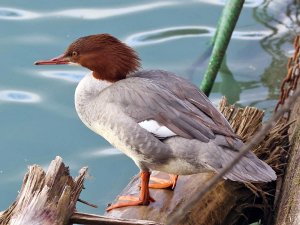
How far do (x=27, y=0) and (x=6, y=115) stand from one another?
4.81 feet

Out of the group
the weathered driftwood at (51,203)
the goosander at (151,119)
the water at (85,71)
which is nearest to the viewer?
the weathered driftwood at (51,203)

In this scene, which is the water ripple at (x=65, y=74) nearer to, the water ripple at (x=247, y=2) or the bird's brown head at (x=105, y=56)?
the water ripple at (x=247, y=2)

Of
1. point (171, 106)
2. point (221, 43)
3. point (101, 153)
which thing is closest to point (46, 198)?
point (171, 106)

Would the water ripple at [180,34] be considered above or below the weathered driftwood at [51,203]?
below

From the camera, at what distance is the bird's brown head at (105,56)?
11.8 ft

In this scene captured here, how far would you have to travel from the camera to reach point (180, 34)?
6430mm

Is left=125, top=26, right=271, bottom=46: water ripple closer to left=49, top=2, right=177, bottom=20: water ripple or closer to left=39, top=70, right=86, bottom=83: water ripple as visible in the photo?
left=49, top=2, right=177, bottom=20: water ripple

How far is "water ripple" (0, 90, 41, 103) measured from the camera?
564cm

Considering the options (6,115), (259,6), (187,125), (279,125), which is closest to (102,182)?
(6,115)

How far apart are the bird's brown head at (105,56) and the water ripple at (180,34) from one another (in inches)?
106

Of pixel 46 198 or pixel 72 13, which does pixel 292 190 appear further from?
pixel 72 13

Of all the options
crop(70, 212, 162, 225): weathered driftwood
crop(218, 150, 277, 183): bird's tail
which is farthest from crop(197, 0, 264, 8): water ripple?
crop(70, 212, 162, 225): weathered driftwood

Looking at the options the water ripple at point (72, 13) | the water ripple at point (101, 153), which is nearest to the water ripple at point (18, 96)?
the water ripple at point (101, 153)

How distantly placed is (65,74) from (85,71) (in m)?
0.15
